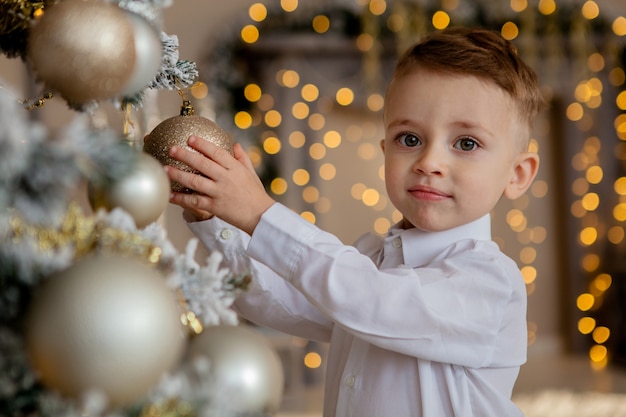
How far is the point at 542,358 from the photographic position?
185 inches

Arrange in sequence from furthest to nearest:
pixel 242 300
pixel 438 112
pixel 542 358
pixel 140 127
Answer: pixel 542 358 < pixel 140 127 < pixel 242 300 < pixel 438 112

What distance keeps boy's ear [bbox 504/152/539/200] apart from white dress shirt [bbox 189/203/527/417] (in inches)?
3.4

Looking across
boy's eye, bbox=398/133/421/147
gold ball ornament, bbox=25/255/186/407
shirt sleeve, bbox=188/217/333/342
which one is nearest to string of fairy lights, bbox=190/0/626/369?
shirt sleeve, bbox=188/217/333/342

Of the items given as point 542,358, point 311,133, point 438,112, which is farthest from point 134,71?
point 542,358

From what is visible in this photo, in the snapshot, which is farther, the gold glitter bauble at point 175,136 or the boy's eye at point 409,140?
the boy's eye at point 409,140

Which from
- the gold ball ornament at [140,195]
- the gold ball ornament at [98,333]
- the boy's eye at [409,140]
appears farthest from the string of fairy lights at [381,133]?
the gold ball ornament at [98,333]

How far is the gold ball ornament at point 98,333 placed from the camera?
0.44 meters

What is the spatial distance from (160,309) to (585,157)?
15.5 ft

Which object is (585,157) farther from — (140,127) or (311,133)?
(140,127)

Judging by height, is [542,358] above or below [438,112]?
below

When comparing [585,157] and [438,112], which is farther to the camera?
[585,157]

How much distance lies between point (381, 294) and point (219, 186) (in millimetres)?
251

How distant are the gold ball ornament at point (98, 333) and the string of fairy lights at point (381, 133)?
3.63m

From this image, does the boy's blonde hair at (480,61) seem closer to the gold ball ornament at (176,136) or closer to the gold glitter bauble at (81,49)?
the gold ball ornament at (176,136)
